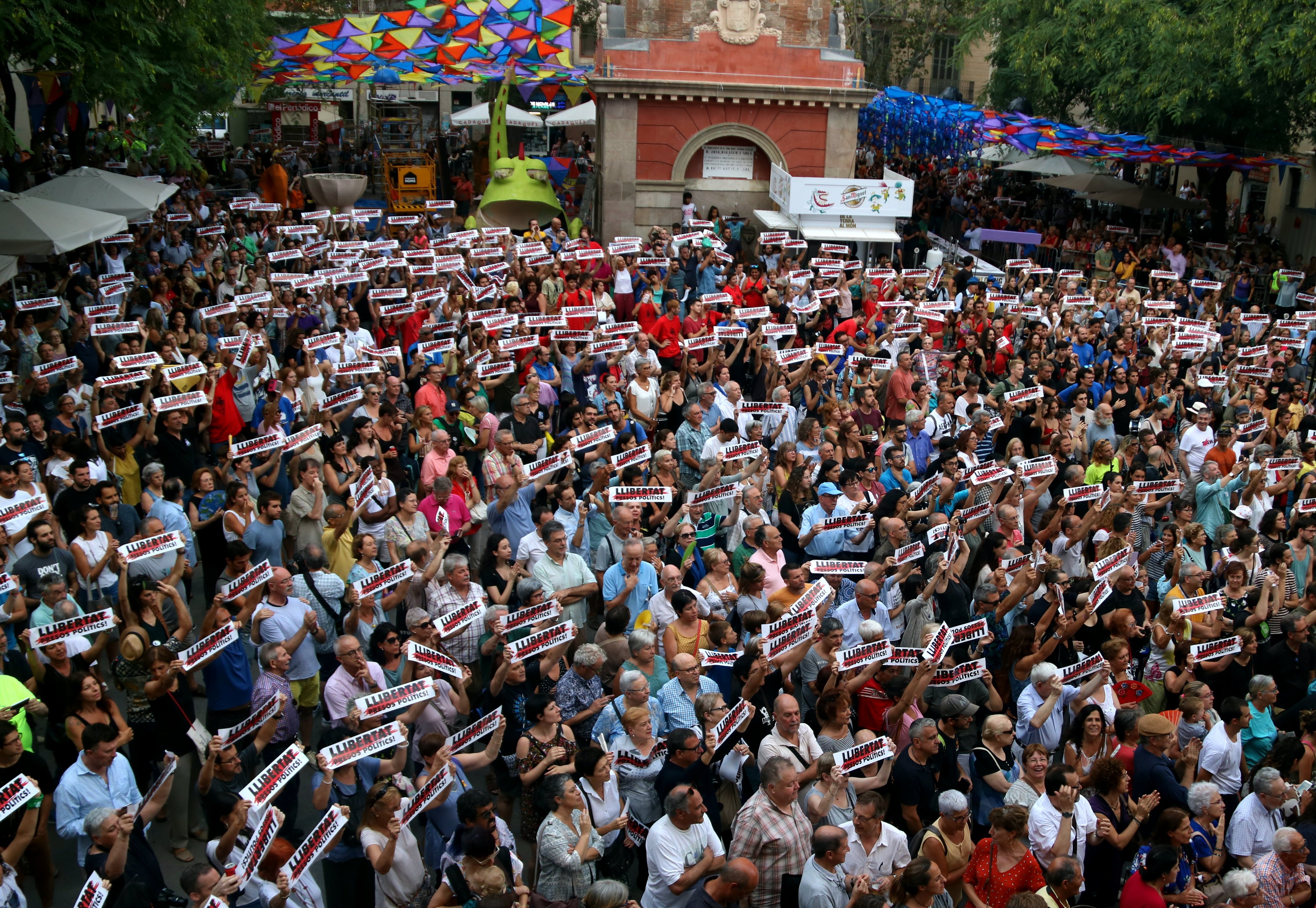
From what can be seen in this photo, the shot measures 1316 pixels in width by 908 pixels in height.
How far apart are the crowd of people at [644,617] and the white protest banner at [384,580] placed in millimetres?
65

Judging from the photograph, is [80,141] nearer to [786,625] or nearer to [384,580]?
[384,580]

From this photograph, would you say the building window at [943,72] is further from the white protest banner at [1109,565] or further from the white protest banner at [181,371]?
the white protest banner at [1109,565]

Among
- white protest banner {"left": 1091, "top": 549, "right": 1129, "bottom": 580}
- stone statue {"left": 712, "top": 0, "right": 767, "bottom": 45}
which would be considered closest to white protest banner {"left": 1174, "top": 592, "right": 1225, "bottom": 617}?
white protest banner {"left": 1091, "top": 549, "right": 1129, "bottom": 580}

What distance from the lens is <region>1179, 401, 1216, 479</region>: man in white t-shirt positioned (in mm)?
11320

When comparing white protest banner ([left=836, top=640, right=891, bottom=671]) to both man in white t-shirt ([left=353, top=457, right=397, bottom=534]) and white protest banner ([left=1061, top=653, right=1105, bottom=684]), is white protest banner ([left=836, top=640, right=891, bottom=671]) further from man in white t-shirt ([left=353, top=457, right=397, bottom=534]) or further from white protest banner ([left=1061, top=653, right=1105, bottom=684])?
man in white t-shirt ([left=353, top=457, right=397, bottom=534])

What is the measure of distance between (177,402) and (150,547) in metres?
2.60

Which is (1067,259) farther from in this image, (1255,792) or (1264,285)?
(1255,792)

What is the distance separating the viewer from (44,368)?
10.8m

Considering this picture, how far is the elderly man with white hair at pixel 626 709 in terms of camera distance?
6.39 metres

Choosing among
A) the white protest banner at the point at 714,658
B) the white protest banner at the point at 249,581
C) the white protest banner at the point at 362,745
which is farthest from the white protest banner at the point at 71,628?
the white protest banner at the point at 714,658

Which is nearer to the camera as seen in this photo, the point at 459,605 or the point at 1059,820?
the point at 1059,820

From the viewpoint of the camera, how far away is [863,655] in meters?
6.89

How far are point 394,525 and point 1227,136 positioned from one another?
23694 millimetres

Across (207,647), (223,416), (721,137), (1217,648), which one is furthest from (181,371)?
(721,137)
